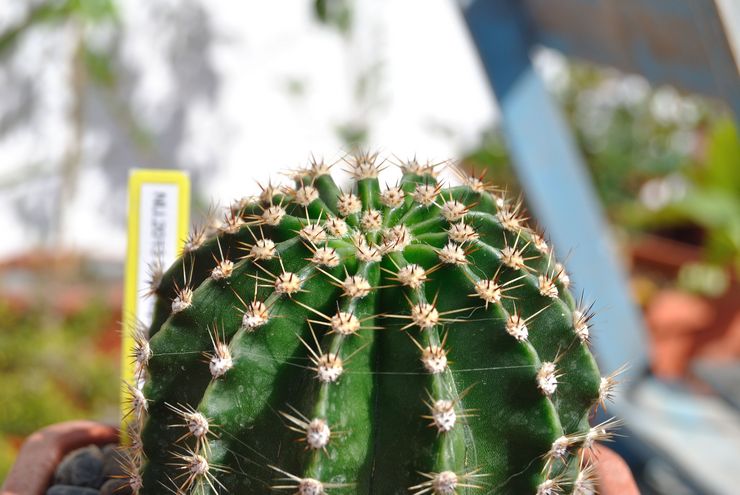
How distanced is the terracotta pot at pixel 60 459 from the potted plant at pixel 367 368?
24 cm

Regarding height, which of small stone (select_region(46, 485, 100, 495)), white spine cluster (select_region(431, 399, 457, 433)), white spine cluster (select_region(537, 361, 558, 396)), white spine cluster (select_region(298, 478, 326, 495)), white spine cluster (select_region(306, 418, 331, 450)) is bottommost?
small stone (select_region(46, 485, 100, 495))

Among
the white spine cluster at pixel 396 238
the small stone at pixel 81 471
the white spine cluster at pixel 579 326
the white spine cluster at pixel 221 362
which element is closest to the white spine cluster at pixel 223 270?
the white spine cluster at pixel 221 362

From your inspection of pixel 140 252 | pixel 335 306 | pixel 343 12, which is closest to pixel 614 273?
pixel 140 252

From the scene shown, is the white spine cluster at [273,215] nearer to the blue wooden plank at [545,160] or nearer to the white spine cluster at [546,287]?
the white spine cluster at [546,287]

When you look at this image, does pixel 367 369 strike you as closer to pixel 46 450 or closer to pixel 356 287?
pixel 356 287

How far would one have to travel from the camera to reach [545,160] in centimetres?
297

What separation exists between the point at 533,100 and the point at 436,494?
2269 millimetres

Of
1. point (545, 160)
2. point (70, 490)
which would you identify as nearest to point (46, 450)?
point (70, 490)

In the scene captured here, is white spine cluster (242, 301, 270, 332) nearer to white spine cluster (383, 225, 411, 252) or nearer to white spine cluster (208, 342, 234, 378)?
white spine cluster (208, 342, 234, 378)

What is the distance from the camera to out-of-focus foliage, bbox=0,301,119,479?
3.38m

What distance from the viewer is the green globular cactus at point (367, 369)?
3.21 ft

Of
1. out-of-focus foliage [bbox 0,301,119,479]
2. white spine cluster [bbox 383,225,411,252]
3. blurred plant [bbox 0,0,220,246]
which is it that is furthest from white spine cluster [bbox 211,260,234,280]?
blurred plant [bbox 0,0,220,246]

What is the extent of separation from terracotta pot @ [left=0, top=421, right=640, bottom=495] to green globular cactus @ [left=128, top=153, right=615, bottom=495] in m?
0.24

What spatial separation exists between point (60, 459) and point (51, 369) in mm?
2631
